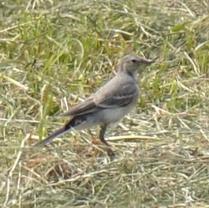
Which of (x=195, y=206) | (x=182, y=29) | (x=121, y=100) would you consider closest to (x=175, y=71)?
(x=182, y=29)

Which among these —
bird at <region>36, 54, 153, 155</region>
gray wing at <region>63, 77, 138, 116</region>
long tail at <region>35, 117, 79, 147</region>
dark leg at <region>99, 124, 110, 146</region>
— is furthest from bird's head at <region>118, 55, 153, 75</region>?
long tail at <region>35, 117, 79, 147</region>

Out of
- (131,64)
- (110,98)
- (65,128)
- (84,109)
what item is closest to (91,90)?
(131,64)

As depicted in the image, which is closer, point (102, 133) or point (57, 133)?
point (57, 133)

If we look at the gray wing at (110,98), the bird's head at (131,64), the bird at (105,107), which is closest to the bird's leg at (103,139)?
the bird at (105,107)

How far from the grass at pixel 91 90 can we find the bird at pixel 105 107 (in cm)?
15

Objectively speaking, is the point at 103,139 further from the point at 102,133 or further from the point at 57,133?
the point at 57,133

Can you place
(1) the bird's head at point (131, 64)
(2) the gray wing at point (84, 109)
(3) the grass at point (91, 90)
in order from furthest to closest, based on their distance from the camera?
1. (1) the bird's head at point (131, 64)
2. (2) the gray wing at point (84, 109)
3. (3) the grass at point (91, 90)

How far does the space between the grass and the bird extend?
149 millimetres

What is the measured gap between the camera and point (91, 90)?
7.95 meters

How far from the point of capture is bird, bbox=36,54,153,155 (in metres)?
6.87

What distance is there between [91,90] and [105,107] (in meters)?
0.95

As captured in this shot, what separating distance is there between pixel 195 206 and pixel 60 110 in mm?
1507

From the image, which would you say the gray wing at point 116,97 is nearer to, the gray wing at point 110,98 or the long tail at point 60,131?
the gray wing at point 110,98

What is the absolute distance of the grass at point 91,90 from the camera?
655 centimetres
